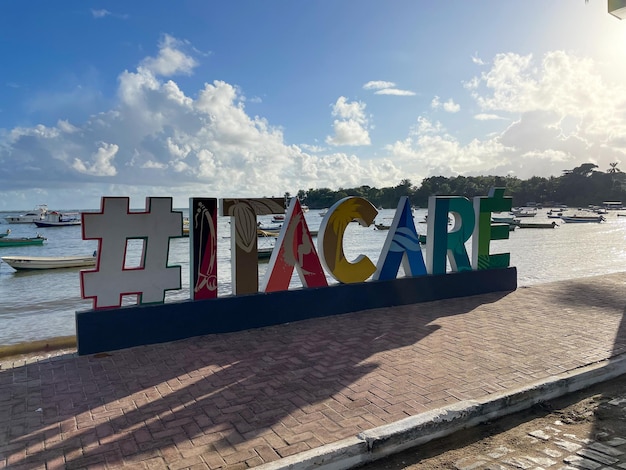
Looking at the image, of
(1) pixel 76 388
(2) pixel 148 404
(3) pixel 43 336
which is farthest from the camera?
(3) pixel 43 336

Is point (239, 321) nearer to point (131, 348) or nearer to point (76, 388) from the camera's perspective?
point (131, 348)

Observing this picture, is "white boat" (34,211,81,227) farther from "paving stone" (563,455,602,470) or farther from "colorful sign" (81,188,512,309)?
"paving stone" (563,455,602,470)

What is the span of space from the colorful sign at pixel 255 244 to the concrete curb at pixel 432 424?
14.1 feet

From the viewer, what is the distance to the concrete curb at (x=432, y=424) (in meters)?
3.80

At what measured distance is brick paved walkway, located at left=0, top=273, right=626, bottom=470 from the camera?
13.2 ft

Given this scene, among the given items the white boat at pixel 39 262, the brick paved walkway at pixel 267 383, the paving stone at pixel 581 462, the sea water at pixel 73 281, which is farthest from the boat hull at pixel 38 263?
the paving stone at pixel 581 462

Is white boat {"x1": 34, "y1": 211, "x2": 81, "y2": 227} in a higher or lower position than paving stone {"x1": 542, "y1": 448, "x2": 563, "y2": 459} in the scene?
lower

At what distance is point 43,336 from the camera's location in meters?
12.0

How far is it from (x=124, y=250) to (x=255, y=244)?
2261mm

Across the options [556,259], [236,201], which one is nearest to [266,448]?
[236,201]

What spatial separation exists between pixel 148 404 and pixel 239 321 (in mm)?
3010

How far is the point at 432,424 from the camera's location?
14.4ft

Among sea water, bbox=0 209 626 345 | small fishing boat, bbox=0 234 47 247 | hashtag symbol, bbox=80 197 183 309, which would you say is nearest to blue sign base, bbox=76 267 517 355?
hashtag symbol, bbox=80 197 183 309

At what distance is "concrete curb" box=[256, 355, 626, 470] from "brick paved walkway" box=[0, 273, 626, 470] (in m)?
0.18
